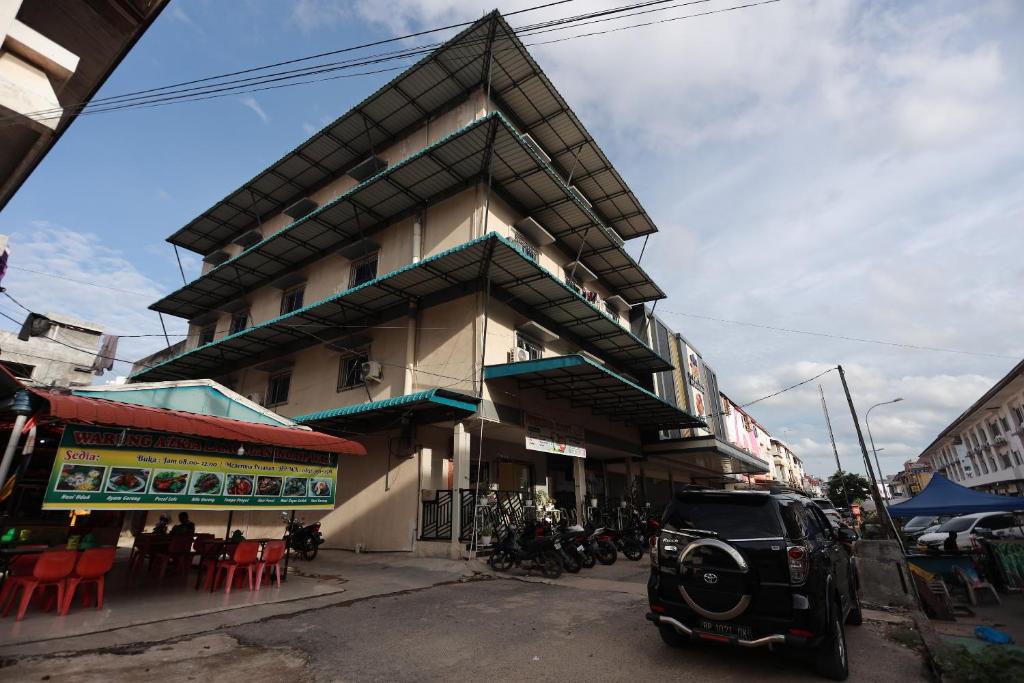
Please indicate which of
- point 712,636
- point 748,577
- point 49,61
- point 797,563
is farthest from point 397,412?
point 797,563

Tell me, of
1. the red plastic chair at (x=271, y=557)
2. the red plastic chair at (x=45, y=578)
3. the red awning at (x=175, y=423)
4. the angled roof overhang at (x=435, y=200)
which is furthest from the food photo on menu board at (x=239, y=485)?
the angled roof overhang at (x=435, y=200)

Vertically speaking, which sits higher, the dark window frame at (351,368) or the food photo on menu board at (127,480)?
the dark window frame at (351,368)

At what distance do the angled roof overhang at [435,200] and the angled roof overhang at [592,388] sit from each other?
600 centimetres

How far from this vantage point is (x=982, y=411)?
125ft

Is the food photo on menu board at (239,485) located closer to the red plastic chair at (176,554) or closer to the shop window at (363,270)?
the red plastic chair at (176,554)

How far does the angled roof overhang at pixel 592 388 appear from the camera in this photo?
13.7m

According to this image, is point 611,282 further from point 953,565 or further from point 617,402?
point 953,565

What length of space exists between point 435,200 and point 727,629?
15060 millimetres

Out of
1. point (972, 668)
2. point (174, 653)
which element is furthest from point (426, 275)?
point (972, 668)

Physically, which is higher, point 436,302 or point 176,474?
point 436,302

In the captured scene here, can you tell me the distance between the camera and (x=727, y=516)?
5211mm

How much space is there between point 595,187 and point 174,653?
62.9 ft

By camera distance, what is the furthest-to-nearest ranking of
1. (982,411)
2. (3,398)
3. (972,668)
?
(982,411), (3,398), (972,668)

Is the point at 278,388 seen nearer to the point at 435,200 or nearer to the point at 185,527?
the point at 185,527
